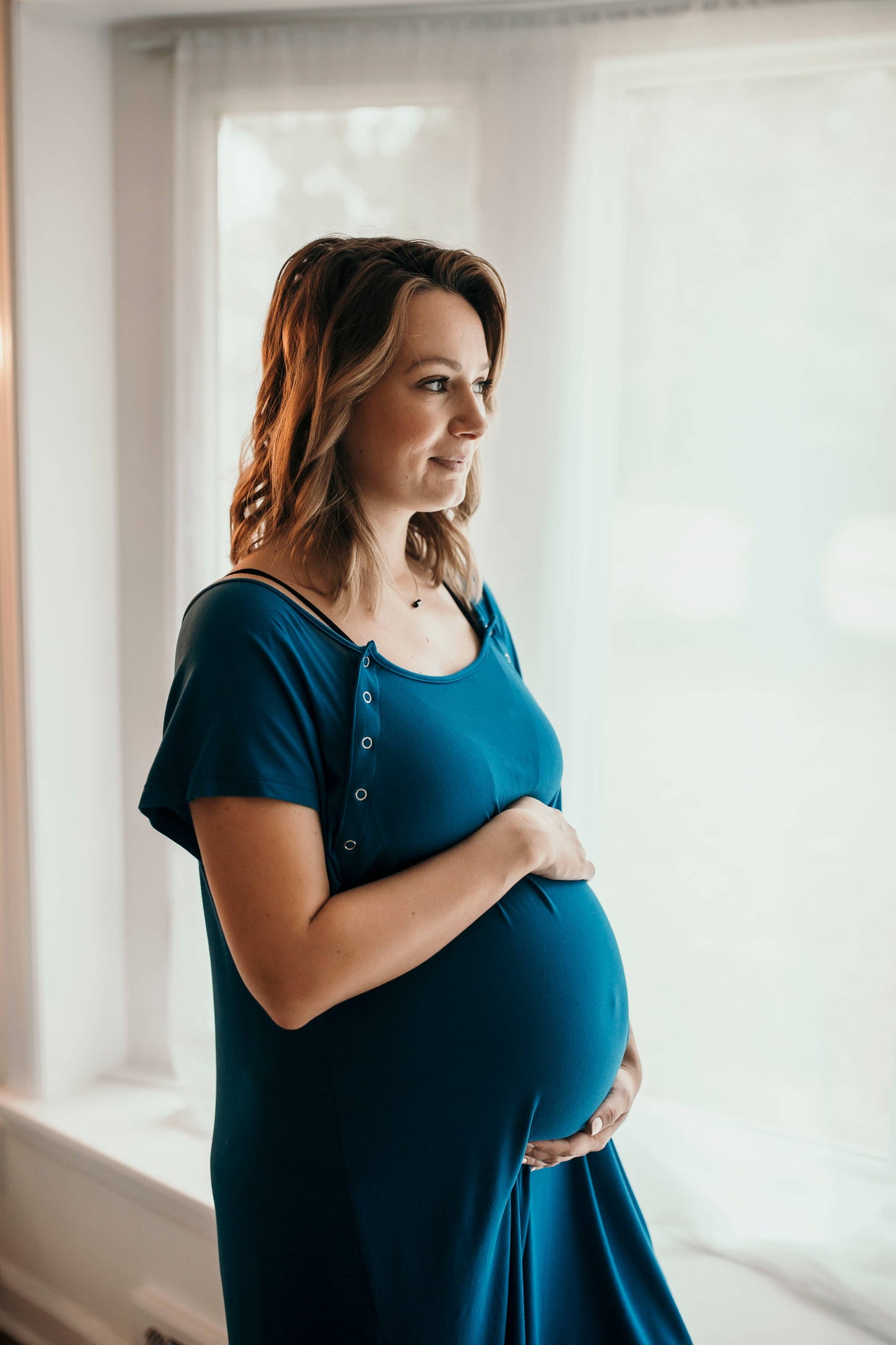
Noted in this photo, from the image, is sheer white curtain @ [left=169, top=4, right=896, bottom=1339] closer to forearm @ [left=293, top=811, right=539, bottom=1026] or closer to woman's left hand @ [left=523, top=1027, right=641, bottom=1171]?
woman's left hand @ [left=523, top=1027, right=641, bottom=1171]

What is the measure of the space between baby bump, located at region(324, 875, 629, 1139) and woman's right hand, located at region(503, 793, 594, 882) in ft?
0.15

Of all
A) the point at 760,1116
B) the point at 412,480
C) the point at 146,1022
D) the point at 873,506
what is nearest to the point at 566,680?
the point at 873,506

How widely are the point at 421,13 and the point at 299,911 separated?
4.59 ft

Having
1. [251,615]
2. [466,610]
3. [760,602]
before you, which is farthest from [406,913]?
[760,602]

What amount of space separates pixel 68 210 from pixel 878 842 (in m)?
1.69

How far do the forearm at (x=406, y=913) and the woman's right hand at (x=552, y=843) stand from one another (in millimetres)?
15

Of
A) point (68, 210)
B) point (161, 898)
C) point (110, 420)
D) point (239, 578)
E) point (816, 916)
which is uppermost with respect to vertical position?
point (68, 210)

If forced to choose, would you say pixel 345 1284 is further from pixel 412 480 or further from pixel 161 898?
pixel 161 898

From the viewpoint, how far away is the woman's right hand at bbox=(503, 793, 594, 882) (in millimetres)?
984

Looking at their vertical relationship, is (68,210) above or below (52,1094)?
above

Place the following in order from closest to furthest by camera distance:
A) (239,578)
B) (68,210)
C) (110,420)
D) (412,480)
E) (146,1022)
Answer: (239,578) < (412,480) < (68,210) < (110,420) < (146,1022)

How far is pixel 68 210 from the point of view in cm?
174

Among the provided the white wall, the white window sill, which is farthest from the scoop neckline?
the white window sill

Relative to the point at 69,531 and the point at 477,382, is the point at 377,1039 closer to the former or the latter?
the point at 477,382
